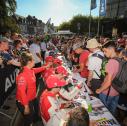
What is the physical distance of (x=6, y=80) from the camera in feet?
25.1

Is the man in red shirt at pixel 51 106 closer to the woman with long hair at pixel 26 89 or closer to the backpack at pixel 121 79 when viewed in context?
the woman with long hair at pixel 26 89

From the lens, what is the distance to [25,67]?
5734 millimetres

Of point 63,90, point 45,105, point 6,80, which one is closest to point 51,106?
point 45,105

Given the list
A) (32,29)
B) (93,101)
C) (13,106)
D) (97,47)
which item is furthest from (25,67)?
(32,29)

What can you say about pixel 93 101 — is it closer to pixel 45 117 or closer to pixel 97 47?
pixel 45 117

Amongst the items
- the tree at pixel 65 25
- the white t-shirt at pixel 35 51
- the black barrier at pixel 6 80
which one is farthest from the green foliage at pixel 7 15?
the tree at pixel 65 25

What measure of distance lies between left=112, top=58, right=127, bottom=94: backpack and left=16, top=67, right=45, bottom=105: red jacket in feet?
5.54

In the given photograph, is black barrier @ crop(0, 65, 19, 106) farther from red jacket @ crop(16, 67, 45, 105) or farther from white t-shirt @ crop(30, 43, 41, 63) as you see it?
white t-shirt @ crop(30, 43, 41, 63)

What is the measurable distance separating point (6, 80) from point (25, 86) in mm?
2245

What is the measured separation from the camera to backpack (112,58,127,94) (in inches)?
237

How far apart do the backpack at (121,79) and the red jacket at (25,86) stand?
5.54ft

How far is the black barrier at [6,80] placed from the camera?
23.4ft

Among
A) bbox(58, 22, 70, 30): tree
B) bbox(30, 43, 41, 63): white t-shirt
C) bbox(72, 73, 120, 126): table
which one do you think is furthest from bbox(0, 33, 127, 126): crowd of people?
bbox(58, 22, 70, 30): tree

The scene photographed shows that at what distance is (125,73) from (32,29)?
10412cm
